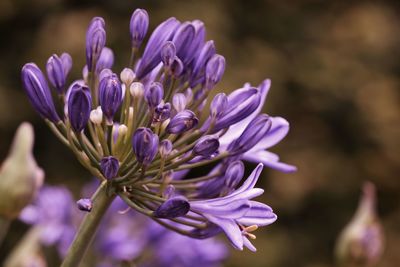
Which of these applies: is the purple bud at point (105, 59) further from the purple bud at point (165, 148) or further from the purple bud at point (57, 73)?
the purple bud at point (165, 148)

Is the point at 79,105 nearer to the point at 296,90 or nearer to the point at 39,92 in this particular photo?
the point at 39,92

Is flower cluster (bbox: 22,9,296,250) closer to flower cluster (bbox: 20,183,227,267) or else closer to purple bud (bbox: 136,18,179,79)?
purple bud (bbox: 136,18,179,79)

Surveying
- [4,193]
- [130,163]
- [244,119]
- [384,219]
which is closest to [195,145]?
[130,163]

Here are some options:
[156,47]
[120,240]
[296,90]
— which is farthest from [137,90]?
[296,90]

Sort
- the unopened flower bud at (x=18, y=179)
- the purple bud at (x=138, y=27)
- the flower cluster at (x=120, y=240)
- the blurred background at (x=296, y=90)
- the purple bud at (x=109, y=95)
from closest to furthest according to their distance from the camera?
the purple bud at (x=109, y=95) → the purple bud at (x=138, y=27) → the unopened flower bud at (x=18, y=179) → the flower cluster at (x=120, y=240) → the blurred background at (x=296, y=90)

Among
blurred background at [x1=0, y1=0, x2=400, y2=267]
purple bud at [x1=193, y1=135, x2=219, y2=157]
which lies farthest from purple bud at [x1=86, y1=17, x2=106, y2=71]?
blurred background at [x1=0, y1=0, x2=400, y2=267]

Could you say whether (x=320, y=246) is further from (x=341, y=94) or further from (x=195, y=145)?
(x=195, y=145)

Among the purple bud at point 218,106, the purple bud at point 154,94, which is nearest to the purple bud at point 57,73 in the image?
the purple bud at point 154,94
